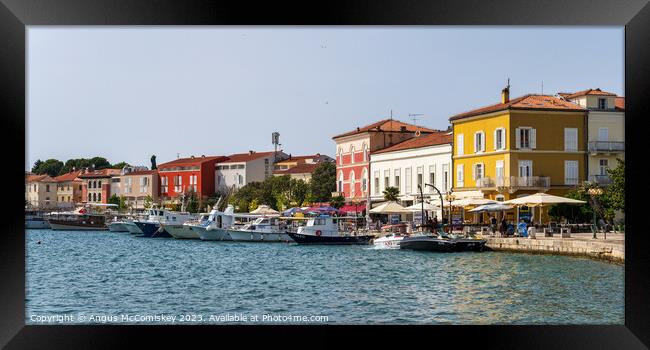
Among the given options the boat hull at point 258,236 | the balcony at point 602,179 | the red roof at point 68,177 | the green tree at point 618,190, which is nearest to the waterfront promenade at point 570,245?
the green tree at point 618,190

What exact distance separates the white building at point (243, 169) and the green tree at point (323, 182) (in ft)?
17.6

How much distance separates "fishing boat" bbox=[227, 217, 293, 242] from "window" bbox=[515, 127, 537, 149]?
886cm

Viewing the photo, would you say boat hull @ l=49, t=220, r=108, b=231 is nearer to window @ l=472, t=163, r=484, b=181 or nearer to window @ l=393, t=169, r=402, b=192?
window @ l=393, t=169, r=402, b=192

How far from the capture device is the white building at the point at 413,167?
33.8 m

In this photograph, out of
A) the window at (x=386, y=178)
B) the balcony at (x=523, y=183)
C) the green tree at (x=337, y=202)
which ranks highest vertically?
the window at (x=386, y=178)

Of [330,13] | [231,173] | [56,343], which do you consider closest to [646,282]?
[330,13]

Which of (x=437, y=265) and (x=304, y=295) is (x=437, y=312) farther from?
(x=437, y=265)

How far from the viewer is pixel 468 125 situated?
1255 inches

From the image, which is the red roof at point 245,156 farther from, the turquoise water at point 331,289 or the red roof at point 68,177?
the turquoise water at point 331,289

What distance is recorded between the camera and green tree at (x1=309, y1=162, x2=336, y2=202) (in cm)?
4356

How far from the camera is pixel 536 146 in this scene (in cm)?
3042

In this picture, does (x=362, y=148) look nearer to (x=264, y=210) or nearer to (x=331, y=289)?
(x=264, y=210)

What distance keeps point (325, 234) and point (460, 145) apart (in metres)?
5.24

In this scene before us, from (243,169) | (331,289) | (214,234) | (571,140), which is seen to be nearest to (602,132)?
(571,140)
